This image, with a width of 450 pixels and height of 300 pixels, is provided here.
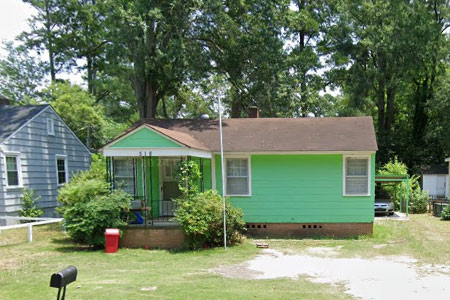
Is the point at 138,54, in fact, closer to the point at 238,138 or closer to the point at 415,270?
the point at 238,138

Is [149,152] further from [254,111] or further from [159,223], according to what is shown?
[254,111]

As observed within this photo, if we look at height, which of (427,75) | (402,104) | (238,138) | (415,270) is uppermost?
(427,75)

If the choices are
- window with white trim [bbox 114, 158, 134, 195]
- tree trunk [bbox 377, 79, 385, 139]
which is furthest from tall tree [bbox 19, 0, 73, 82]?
tree trunk [bbox 377, 79, 385, 139]

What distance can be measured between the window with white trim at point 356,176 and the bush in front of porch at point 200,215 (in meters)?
4.07

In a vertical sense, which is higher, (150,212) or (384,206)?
(150,212)

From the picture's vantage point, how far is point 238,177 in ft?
41.5

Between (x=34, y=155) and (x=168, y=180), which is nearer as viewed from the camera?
(x=168, y=180)

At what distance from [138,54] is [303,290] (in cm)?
1392

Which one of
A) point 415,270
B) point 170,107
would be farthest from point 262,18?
point 170,107

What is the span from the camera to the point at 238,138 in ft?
43.2

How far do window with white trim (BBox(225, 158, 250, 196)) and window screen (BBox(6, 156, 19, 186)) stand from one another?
942cm

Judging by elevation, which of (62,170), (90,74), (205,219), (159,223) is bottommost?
(159,223)

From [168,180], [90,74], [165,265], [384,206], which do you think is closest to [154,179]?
[168,180]

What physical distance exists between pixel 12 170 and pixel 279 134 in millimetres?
11356
